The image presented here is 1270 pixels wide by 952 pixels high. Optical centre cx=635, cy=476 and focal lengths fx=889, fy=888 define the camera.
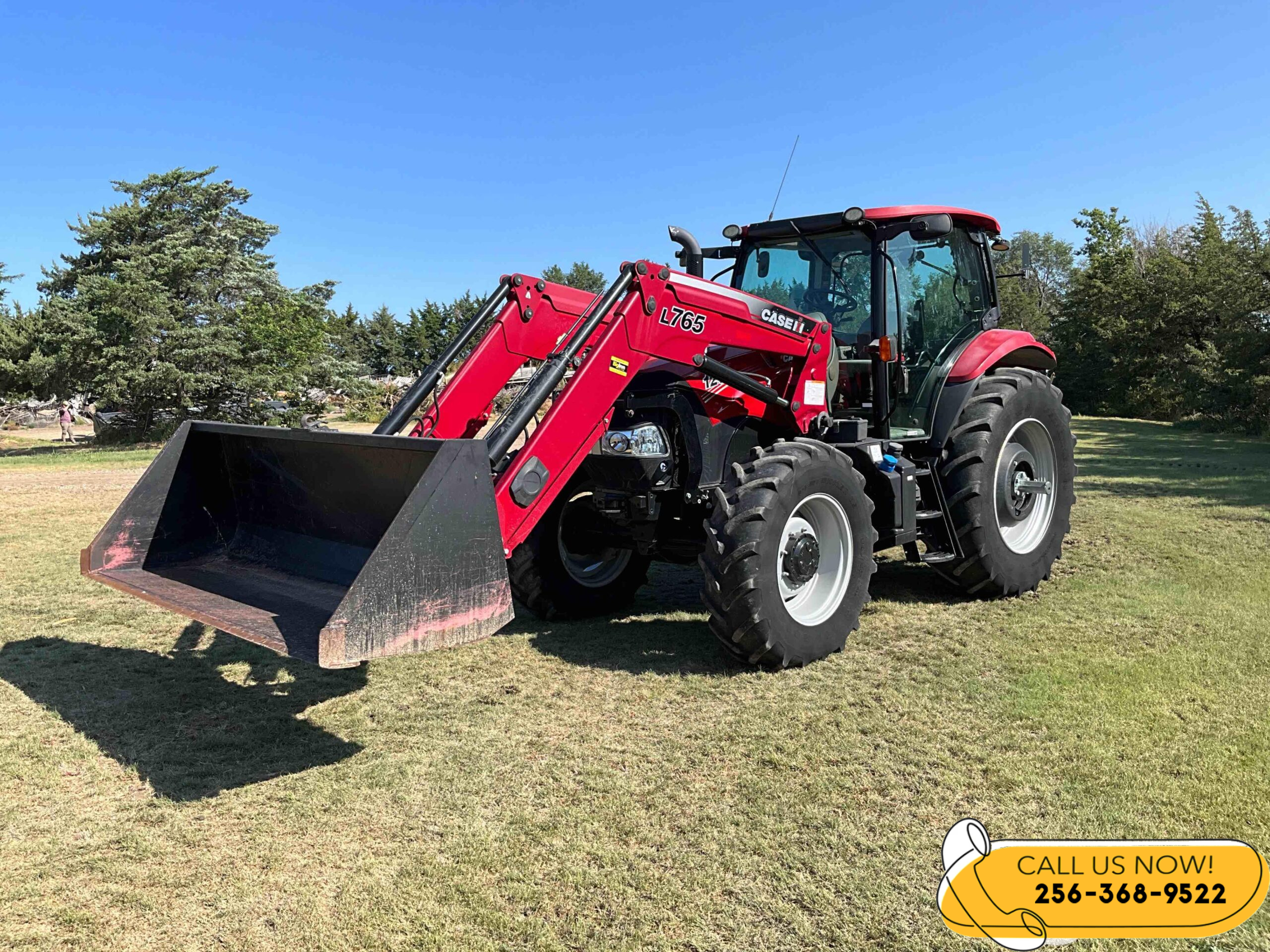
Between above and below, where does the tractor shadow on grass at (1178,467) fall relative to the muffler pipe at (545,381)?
below

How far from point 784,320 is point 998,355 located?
1.91 metres

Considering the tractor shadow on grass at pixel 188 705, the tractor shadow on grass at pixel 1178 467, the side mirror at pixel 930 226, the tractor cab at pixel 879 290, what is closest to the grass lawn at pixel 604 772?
the tractor shadow on grass at pixel 188 705

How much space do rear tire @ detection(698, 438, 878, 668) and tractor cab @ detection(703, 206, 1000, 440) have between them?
1.08m

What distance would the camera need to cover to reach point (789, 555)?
486 centimetres

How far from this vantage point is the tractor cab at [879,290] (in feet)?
19.3

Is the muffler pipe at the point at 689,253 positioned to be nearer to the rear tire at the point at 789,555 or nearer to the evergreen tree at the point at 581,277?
the rear tire at the point at 789,555

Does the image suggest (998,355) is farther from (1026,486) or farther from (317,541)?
(317,541)

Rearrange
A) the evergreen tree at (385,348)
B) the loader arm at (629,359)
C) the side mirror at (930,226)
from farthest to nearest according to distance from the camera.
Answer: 1. the evergreen tree at (385,348)
2. the side mirror at (930,226)
3. the loader arm at (629,359)

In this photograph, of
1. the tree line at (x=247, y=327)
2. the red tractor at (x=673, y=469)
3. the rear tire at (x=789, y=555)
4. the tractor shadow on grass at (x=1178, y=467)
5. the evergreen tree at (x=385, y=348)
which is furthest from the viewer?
the evergreen tree at (x=385, y=348)

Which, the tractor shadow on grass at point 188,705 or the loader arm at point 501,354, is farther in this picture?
the loader arm at point 501,354

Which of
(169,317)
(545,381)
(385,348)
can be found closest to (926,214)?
(545,381)

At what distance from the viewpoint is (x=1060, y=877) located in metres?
2.89

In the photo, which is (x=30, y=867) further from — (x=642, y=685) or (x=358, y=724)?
(x=642, y=685)

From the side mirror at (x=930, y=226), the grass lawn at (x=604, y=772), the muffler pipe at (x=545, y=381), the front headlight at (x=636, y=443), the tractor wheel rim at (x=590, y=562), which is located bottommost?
the grass lawn at (x=604, y=772)
